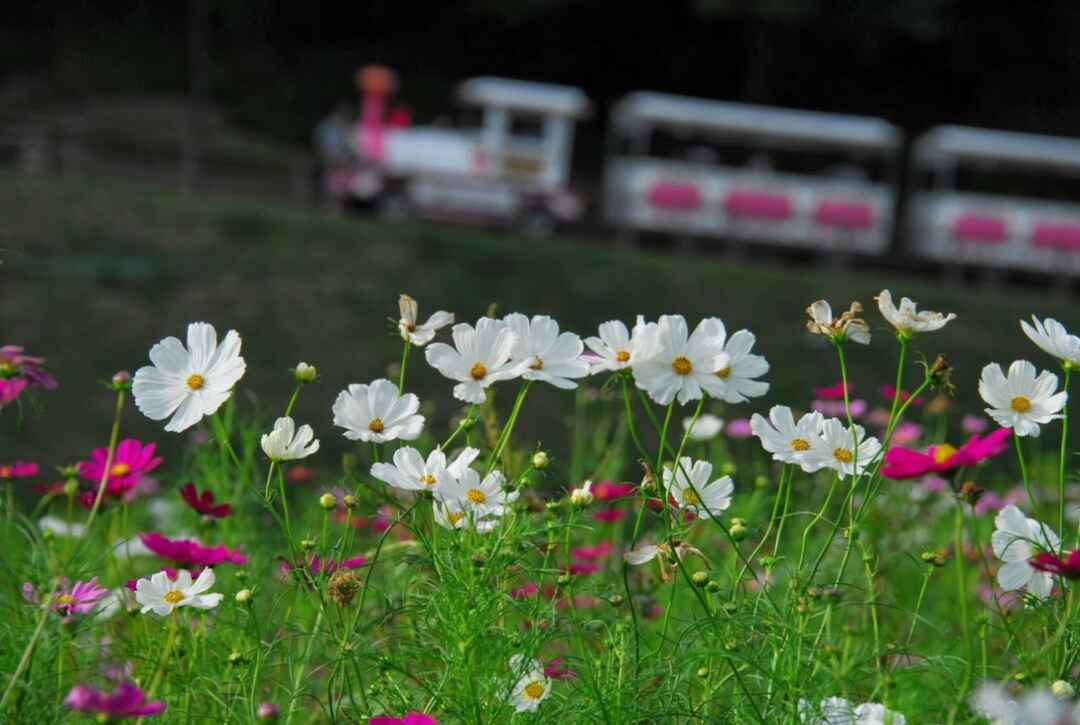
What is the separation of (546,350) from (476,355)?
0.20 feet

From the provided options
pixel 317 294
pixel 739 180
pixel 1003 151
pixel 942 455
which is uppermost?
pixel 942 455

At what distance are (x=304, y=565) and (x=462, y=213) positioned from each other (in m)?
11.9

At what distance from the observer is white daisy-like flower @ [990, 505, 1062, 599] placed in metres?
1.24

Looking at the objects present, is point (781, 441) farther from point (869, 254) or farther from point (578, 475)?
point (869, 254)

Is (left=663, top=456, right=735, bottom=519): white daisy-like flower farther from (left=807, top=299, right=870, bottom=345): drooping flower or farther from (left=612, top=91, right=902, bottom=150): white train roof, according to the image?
(left=612, top=91, right=902, bottom=150): white train roof

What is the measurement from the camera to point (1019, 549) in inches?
49.8

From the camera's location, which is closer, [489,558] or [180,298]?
[489,558]

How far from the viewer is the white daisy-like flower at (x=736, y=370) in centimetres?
122

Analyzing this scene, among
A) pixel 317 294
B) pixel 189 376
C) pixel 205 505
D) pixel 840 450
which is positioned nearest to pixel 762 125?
pixel 317 294

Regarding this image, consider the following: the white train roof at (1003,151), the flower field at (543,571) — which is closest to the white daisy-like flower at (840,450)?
the flower field at (543,571)

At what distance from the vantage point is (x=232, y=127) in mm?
20422

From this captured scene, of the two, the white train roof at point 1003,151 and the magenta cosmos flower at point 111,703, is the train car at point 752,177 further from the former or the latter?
the magenta cosmos flower at point 111,703

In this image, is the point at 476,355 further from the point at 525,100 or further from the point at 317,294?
the point at 525,100

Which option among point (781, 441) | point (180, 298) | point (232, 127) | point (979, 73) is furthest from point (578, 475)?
→ point (979, 73)
